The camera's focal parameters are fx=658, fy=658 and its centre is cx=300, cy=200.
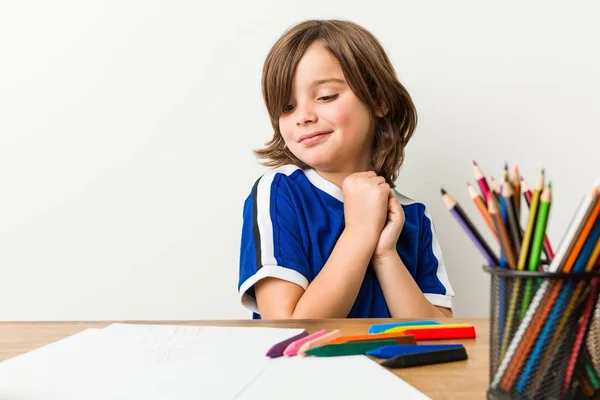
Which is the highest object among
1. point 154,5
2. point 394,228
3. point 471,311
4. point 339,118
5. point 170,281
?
point 154,5

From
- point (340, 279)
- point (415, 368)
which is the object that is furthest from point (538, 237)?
point (340, 279)

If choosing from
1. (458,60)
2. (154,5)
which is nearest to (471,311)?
(458,60)

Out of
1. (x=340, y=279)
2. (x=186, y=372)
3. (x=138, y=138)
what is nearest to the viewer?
(x=186, y=372)

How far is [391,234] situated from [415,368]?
0.43 m

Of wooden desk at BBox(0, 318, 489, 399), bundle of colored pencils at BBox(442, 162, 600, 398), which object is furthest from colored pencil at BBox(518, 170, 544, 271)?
wooden desk at BBox(0, 318, 489, 399)

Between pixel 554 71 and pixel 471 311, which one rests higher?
pixel 554 71

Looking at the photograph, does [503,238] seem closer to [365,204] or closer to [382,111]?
[365,204]

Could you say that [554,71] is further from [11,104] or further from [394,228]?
[11,104]

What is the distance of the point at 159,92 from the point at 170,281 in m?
0.35

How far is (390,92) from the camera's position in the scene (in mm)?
1072

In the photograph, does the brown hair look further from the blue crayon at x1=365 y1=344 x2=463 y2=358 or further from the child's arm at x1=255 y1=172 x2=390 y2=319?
the blue crayon at x1=365 y1=344 x2=463 y2=358

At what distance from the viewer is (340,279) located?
0.88 m

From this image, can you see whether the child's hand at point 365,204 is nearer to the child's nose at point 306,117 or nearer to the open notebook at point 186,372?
the child's nose at point 306,117

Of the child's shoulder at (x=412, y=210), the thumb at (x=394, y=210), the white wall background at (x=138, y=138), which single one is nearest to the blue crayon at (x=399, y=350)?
the thumb at (x=394, y=210)
